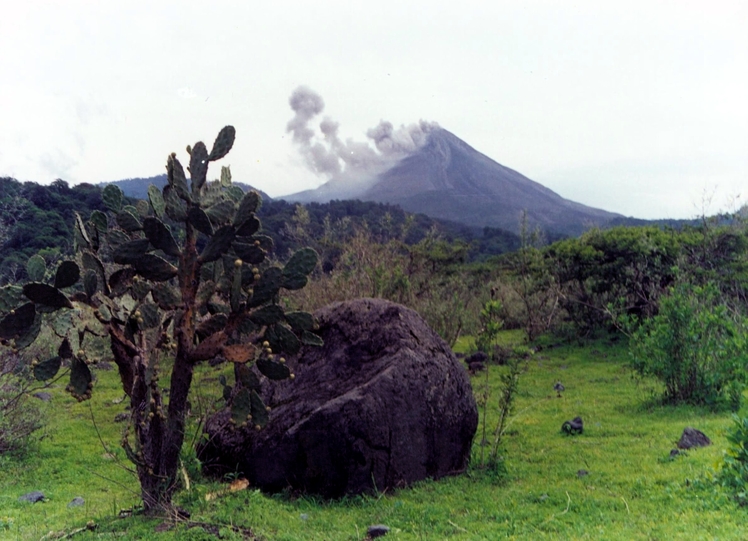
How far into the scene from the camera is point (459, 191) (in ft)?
270

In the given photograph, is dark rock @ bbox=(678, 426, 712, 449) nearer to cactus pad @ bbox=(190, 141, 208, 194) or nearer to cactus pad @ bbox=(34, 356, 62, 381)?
cactus pad @ bbox=(190, 141, 208, 194)

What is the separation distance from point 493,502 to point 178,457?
2513mm

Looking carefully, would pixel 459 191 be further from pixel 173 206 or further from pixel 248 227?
pixel 173 206

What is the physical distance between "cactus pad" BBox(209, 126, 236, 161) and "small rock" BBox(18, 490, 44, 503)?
353 centimetres

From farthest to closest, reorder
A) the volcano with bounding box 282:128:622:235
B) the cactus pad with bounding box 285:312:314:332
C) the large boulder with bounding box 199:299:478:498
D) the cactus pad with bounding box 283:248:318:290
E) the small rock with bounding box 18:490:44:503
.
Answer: the volcano with bounding box 282:128:622:235
the small rock with bounding box 18:490:44:503
the large boulder with bounding box 199:299:478:498
the cactus pad with bounding box 285:312:314:332
the cactus pad with bounding box 283:248:318:290

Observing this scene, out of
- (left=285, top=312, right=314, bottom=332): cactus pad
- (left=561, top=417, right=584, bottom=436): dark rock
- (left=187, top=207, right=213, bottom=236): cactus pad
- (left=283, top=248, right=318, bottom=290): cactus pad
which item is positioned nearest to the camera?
(left=187, top=207, right=213, bottom=236): cactus pad

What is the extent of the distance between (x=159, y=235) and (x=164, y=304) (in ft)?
1.68

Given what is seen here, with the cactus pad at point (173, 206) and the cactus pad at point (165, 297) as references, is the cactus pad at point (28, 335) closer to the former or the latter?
the cactus pad at point (165, 297)

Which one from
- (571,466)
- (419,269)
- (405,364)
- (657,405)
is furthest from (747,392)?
(419,269)

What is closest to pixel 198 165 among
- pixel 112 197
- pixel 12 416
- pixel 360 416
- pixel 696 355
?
pixel 112 197

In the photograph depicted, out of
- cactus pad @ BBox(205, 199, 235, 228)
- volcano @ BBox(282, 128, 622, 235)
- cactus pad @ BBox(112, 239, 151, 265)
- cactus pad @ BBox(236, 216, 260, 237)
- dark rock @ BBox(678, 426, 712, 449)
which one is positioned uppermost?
volcano @ BBox(282, 128, 622, 235)

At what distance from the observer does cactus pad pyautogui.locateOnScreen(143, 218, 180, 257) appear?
4371mm

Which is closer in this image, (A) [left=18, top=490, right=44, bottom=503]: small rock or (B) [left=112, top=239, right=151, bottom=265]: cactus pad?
(B) [left=112, top=239, right=151, bottom=265]: cactus pad

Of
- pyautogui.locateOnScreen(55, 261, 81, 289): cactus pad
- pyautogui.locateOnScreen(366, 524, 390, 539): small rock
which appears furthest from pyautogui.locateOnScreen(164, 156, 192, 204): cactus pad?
pyautogui.locateOnScreen(366, 524, 390, 539): small rock
